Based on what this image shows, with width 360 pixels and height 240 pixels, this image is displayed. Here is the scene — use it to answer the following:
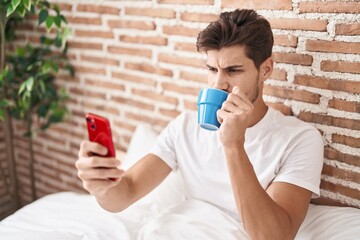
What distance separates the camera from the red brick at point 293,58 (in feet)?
5.17

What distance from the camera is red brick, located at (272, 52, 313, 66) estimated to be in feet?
5.17

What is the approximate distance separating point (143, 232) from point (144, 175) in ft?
0.76

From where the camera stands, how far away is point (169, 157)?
5.66 ft

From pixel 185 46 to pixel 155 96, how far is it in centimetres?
36

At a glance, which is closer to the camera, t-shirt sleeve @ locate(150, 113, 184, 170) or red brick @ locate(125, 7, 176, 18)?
t-shirt sleeve @ locate(150, 113, 184, 170)

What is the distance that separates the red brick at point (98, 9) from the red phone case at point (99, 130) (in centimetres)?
128

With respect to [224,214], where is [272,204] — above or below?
above

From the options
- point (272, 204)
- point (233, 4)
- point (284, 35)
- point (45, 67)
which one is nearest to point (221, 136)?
point (272, 204)

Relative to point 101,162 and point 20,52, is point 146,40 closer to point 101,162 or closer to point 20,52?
point 20,52

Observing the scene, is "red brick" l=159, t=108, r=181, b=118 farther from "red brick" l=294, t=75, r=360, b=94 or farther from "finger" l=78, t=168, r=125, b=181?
"finger" l=78, t=168, r=125, b=181

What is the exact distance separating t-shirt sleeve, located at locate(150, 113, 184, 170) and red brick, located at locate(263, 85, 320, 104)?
408 millimetres

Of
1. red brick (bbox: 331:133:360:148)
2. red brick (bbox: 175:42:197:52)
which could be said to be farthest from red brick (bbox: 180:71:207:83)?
red brick (bbox: 331:133:360:148)

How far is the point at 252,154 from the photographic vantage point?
1531 mm

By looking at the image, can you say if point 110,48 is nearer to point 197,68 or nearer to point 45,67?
point 45,67
